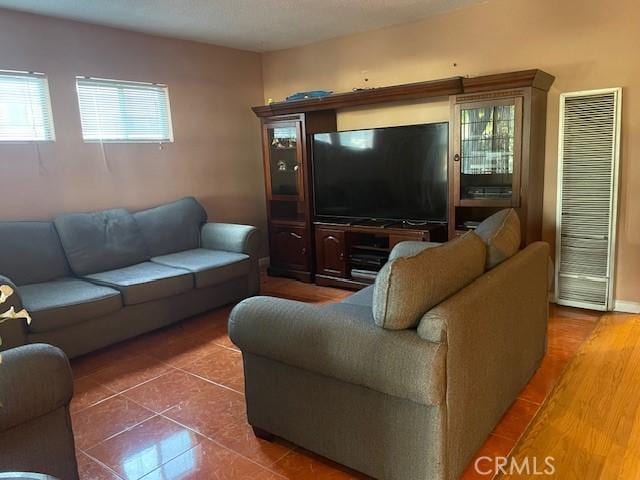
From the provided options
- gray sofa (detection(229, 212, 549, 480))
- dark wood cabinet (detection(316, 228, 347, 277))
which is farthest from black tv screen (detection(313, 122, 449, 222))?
gray sofa (detection(229, 212, 549, 480))

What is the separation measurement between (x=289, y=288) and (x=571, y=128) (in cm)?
265

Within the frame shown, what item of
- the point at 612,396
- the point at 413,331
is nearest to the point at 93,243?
the point at 413,331

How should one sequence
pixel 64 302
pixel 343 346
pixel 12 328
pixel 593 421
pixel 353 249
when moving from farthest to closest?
pixel 353 249 < pixel 64 302 < pixel 12 328 < pixel 593 421 < pixel 343 346

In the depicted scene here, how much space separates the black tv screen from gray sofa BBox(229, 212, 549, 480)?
5.91 feet

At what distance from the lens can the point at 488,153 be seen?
3646 millimetres

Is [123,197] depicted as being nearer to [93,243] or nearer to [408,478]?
[93,243]

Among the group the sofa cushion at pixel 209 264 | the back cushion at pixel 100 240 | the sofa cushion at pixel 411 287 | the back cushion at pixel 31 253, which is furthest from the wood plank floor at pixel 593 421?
the back cushion at pixel 31 253

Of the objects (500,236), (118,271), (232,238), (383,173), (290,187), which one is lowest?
(118,271)

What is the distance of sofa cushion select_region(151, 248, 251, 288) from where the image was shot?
144 inches

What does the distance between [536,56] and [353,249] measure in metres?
2.11

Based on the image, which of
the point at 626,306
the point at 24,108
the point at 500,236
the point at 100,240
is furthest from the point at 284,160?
the point at 626,306

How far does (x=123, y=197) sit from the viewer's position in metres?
4.19

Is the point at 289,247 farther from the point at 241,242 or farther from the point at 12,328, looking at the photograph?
the point at 12,328

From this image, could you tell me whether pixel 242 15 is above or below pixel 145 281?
above
